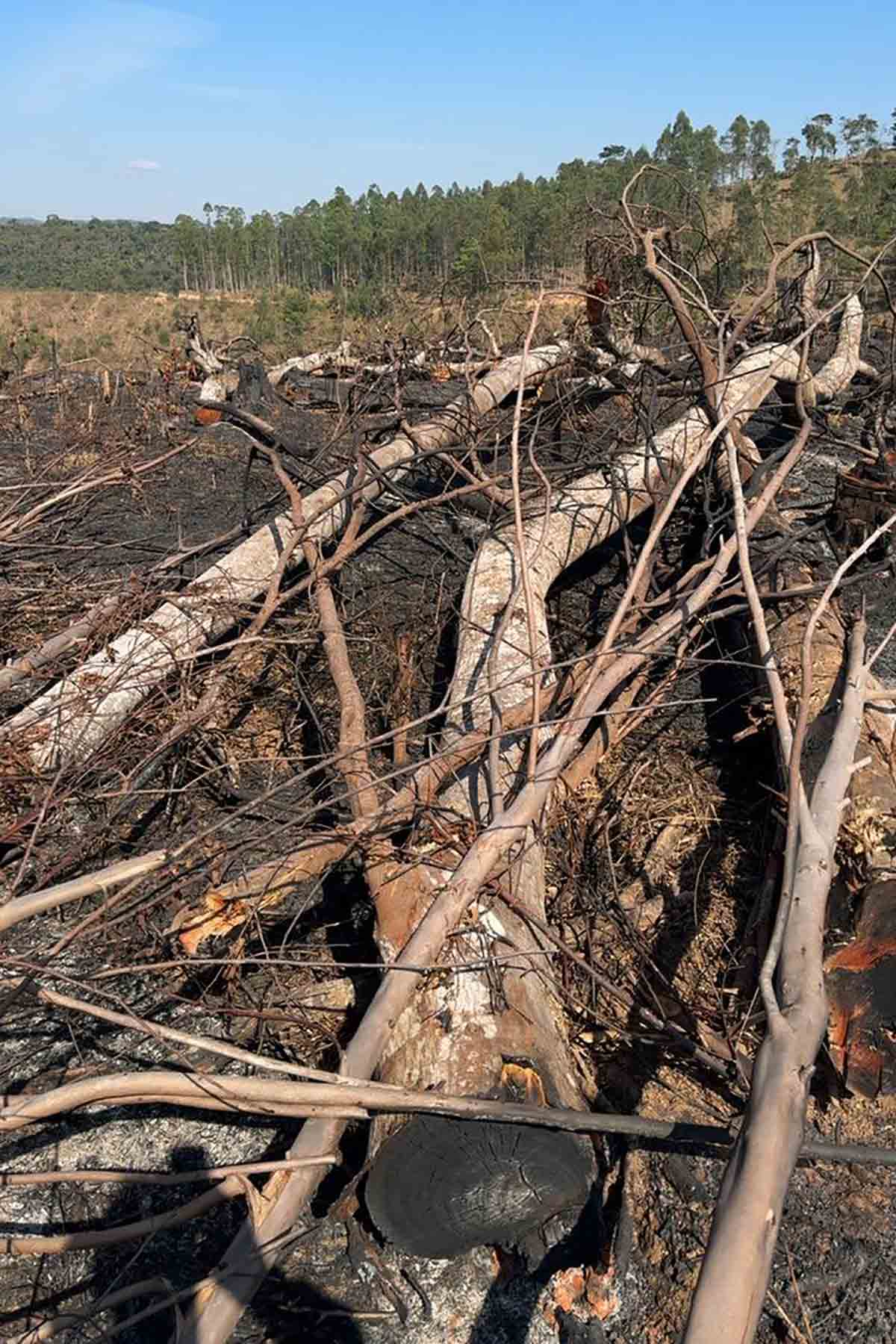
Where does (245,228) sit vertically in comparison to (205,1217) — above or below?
above

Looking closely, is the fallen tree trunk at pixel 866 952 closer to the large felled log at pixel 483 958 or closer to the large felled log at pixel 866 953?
the large felled log at pixel 866 953

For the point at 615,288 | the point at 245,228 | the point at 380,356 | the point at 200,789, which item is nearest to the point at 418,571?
the point at 200,789

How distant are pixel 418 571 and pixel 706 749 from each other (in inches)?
75.2

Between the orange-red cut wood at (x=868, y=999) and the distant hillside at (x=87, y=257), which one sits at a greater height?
the distant hillside at (x=87, y=257)

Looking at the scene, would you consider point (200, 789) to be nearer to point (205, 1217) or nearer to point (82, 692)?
point (82, 692)

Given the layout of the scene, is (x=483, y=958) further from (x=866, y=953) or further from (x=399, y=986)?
(x=866, y=953)

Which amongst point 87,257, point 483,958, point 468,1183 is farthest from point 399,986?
point 87,257

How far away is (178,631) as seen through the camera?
3723 mm

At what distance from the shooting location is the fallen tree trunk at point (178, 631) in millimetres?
3135

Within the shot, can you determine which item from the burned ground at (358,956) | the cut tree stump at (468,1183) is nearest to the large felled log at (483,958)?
the cut tree stump at (468,1183)

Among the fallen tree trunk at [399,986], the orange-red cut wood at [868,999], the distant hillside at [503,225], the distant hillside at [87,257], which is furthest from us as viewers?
the distant hillside at [87,257]

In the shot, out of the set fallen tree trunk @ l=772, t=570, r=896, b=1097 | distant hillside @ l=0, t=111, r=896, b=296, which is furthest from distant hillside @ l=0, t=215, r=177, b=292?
fallen tree trunk @ l=772, t=570, r=896, b=1097

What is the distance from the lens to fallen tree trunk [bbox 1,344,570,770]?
3.13 m

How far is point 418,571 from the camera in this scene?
4.82m
